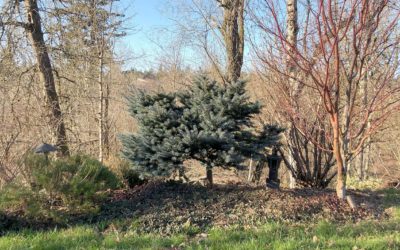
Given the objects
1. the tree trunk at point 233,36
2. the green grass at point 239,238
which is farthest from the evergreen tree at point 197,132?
the tree trunk at point 233,36

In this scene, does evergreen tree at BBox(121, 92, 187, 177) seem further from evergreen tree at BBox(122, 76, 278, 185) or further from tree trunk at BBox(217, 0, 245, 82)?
tree trunk at BBox(217, 0, 245, 82)

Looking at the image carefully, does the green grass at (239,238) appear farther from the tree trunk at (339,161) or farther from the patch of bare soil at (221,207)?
the tree trunk at (339,161)

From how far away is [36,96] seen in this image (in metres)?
9.20

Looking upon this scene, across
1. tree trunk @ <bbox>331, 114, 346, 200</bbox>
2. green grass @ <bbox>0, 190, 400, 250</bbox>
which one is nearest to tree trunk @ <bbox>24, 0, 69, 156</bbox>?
green grass @ <bbox>0, 190, 400, 250</bbox>

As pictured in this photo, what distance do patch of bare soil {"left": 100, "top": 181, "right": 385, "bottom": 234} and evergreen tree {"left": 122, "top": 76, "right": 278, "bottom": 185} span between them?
38cm

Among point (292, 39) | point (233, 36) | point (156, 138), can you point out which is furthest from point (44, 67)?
point (292, 39)

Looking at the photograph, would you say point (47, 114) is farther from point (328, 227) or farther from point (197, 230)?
point (328, 227)

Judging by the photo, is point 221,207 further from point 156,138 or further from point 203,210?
point 156,138

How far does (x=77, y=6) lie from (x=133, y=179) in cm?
610

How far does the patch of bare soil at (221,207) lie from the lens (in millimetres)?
4465

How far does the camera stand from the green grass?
3633 millimetres

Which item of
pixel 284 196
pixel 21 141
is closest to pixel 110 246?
pixel 284 196

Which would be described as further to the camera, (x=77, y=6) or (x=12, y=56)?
(x=77, y=6)

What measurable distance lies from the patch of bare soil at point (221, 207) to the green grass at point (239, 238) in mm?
258
